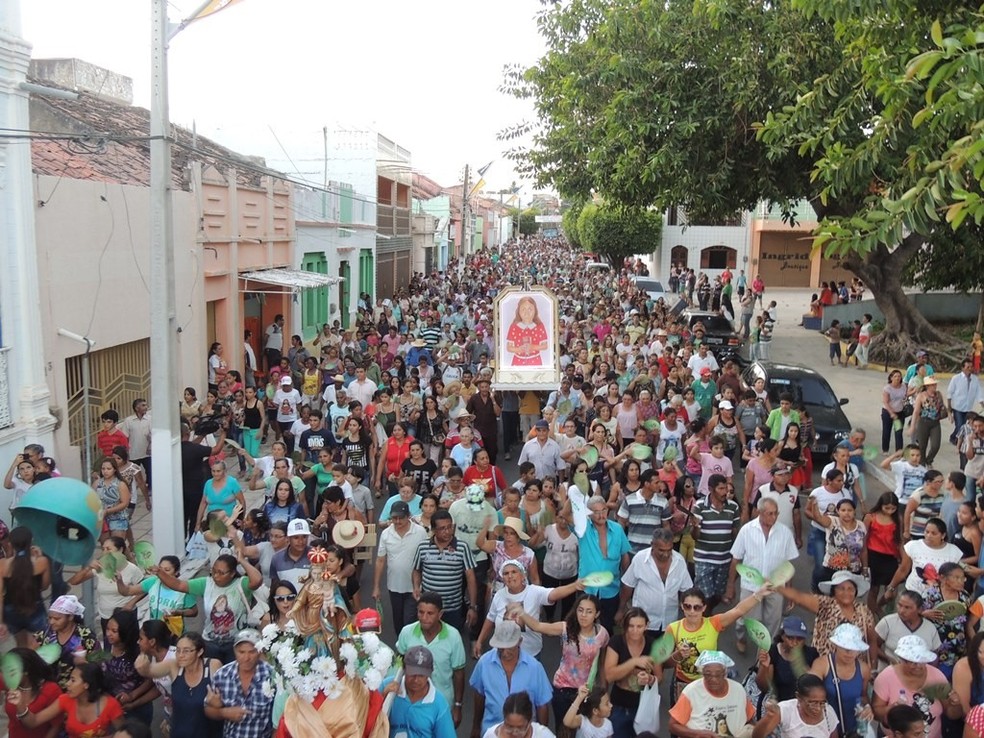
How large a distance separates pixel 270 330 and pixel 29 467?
10854 millimetres

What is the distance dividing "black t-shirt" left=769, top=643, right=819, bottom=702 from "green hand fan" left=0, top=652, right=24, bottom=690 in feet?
13.7

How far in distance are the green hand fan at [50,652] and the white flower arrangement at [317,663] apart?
1660 mm

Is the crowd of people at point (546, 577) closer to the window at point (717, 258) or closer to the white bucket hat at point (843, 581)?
the white bucket hat at point (843, 581)

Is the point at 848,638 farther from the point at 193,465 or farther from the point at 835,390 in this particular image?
the point at 835,390

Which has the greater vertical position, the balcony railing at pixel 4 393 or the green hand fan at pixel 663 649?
the balcony railing at pixel 4 393

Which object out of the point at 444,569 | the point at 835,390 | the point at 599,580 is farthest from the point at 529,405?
the point at 835,390

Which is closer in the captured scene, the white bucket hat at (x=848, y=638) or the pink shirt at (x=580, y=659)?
the white bucket hat at (x=848, y=638)

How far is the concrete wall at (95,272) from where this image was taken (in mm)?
11227

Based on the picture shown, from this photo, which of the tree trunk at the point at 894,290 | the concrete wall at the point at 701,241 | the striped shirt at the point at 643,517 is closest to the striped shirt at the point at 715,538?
the striped shirt at the point at 643,517

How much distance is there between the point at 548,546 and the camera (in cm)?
746

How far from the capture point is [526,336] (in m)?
15.1

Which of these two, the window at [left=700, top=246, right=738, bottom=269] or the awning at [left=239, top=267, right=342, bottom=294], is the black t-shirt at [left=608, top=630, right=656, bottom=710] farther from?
the window at [left=700, top=246, right=738, bottom=269]

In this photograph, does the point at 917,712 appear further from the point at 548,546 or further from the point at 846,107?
the point at 846,107

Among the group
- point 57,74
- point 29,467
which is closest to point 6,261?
point 29,467
